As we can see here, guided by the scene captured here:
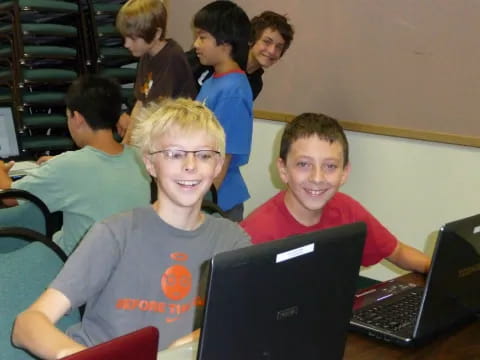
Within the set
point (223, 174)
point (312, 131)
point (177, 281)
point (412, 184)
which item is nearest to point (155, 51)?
point (223, 174)

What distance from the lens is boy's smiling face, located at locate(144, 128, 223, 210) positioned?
1.65 metres

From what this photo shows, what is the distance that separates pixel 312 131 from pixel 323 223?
0.26 m

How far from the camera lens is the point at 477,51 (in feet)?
11.0

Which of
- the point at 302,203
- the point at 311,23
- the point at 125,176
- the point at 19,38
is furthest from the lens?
the point at 19,38

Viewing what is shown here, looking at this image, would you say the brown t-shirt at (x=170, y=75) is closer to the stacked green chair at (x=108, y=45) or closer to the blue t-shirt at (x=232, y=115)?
the blue t-shirt at (x=232, y=115)

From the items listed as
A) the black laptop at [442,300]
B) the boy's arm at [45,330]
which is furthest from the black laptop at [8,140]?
the black laptop at [442,300]

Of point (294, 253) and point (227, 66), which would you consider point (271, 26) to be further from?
point (294, 253)

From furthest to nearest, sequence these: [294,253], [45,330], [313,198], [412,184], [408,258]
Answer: [412,184] < [408,258] < [313,198] < [45,330] < [294,253]

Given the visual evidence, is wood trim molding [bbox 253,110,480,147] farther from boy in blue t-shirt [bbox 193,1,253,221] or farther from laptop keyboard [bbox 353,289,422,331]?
laptop keyboard [bbox 353,289,422,331]

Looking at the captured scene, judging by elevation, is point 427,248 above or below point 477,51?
below

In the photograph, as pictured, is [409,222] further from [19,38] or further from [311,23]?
[19,38]

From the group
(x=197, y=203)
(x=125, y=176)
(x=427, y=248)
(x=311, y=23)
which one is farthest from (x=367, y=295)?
(x=311, y=23)

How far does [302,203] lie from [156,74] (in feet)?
5.33

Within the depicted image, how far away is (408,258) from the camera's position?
2.10 meters
